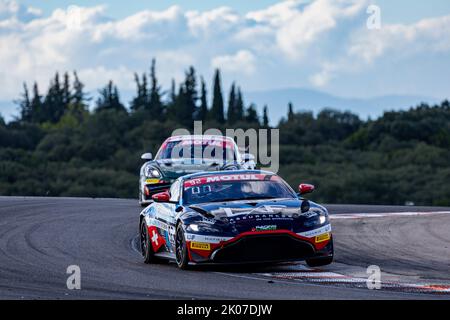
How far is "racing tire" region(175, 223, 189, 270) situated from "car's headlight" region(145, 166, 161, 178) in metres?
7.52

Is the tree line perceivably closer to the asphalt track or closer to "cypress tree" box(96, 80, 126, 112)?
"cypress tree" box(96, 80, 126, 112)

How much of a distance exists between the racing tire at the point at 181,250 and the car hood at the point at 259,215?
1.01 ft

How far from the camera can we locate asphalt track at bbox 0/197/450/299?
10.4 meters

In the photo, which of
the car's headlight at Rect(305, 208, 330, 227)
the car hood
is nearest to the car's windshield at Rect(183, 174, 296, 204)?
the car hood

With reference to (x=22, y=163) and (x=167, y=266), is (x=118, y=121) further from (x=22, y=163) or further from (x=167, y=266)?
(x=167, y=266)

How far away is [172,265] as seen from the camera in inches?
540

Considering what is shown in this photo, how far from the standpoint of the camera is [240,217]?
1246 cm

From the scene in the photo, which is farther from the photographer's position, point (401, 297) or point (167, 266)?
point (167, 266)

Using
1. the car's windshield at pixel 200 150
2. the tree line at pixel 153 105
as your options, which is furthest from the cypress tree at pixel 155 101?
the car's windshield at pixel 200 150

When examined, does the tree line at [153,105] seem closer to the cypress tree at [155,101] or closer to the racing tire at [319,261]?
the cypress tree at [155,101]

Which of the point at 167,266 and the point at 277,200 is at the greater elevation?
the point at 277,200

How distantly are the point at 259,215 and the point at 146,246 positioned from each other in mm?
2251
